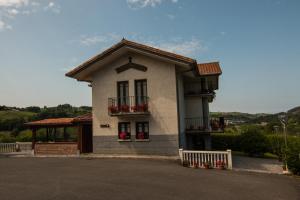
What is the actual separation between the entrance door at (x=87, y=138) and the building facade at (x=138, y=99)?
181 centimetres

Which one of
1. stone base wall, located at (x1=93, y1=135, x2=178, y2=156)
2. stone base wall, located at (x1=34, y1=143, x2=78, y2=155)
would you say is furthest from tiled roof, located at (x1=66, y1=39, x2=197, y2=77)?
stone base wall, located at (x1=34, y1=143, x2=78, y2=155)

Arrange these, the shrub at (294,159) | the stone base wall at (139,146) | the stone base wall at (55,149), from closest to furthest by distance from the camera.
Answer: the shrub at (294,159)
the stone base wall at (139,146)
the stone base wall at (55,149)

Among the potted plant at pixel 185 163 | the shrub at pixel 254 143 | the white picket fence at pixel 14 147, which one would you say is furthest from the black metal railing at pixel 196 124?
the white picket fence at pixel 14 147

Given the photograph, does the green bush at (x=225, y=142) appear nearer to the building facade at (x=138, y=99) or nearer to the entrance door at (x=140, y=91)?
the building facade at (x=138, y=99)

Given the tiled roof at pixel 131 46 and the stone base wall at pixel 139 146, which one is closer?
the tiled roof at pixel 131 46

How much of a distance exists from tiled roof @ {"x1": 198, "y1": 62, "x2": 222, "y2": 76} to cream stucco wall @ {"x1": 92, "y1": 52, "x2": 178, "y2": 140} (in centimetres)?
442

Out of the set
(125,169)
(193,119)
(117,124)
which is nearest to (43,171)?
(125,169)

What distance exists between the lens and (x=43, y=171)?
13.5 metres

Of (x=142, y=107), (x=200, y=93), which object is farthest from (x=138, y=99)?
(x=200, y=93)

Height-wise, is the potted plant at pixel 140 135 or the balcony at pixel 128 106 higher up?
the balcony at pixel 128 106

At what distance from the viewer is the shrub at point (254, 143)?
74.5 feet

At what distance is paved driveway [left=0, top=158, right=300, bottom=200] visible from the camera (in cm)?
887

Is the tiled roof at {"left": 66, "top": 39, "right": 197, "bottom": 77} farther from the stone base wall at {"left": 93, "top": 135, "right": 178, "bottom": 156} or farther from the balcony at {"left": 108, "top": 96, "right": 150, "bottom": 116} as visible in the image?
the stone base wall at {"left": 93, "top": 135, "right": 178, "bottom": 156}

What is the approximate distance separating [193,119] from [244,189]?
41.7 feet
